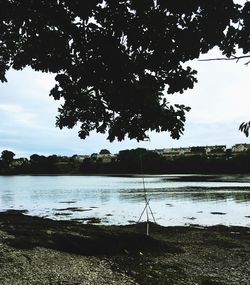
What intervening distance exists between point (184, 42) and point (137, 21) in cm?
123

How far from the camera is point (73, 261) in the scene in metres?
16.5

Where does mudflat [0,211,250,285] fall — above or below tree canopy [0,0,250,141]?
below

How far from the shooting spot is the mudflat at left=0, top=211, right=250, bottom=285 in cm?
1458

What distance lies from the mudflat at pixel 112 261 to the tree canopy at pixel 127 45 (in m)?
5.95

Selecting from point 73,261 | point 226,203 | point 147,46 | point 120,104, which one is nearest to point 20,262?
point 73,261

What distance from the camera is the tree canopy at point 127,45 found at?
972 cm

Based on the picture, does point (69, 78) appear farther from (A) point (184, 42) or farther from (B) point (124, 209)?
(B) point (124, 209)

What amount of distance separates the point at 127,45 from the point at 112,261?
10253mm

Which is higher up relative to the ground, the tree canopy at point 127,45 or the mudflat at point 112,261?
the tree canopy at point 127,45

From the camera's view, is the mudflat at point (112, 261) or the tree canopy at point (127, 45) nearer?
the tree canopy at point (127, 45)

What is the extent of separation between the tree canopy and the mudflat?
5.95 meters

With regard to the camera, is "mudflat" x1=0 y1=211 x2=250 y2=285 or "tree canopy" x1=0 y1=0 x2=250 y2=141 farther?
"mudflat" x1=0 y1=211 x2=250 y2=285

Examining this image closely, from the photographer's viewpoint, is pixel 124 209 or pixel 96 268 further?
pixel 124 209

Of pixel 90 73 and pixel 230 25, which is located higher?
pixel 230 25
